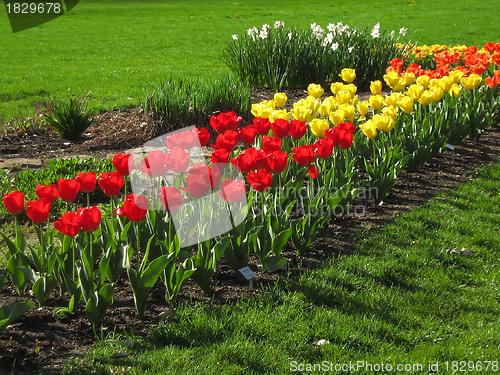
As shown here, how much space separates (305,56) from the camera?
8.23 metres

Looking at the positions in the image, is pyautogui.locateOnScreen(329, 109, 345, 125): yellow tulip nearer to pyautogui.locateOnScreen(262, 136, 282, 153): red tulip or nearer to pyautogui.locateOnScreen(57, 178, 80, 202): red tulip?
pyautogui.locateOnScreen(262, 136, 282, 153): red tulip

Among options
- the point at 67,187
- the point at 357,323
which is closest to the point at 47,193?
the point at 67,187

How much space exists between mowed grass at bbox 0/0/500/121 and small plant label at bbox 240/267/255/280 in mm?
4884

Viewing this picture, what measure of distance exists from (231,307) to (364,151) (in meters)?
2.58

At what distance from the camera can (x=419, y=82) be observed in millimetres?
5363

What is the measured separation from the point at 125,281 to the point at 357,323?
4.81ft

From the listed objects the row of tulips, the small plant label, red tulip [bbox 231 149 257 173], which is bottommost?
the small plant label

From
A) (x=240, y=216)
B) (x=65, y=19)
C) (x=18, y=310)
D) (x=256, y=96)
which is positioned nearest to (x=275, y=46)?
(x=256, y=96)

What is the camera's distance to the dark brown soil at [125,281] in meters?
2.66

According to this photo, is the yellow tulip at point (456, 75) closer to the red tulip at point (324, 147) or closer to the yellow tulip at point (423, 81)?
the yellow tulip at point (423, 81)

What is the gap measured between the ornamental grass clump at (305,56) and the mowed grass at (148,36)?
1.73 m

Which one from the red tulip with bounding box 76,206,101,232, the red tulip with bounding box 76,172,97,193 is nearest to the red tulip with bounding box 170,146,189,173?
the red tulip with bounding box 76,172,97,193

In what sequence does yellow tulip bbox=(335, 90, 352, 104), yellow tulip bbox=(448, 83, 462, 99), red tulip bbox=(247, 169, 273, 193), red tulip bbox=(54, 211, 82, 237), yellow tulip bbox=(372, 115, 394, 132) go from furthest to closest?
yellow tulip bbox=(448, 83, 462, 99)
yellow tulip bbox=(335, 90, 352, 104)
yellow tulip bbox=(372, 115, 394, 132)
red tulip bbox=(247, 169, 273, 193)
red tulip bbox=(54, 211, 82, 237)

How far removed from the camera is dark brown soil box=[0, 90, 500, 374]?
8.74 feet
